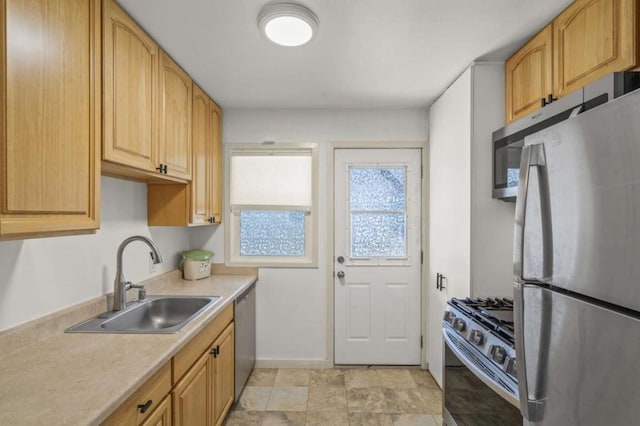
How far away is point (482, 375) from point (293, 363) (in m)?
2.07

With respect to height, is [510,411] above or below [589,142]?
below

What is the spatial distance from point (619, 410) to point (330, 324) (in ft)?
8.52

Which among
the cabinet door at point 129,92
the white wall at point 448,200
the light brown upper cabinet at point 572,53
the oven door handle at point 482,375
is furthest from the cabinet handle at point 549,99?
the cabinet door at point 129,92

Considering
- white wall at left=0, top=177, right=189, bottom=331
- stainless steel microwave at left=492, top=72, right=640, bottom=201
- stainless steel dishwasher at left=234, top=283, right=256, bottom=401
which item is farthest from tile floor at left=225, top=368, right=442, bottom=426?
stainless steel microwave at left=492, top=72, right=640, bottom=201

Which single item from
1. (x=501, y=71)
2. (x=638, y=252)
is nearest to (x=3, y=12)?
(x=638, y=252)

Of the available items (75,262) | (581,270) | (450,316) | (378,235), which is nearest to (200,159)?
(75,262)

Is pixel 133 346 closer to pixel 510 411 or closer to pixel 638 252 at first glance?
pixel 510 411

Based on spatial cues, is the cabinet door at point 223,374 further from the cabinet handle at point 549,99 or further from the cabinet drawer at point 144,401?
the cabinet handle at point 549,99

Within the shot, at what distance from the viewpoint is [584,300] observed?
2.46 feet

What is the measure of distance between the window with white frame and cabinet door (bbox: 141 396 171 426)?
1.73 metres

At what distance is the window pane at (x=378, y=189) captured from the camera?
314 cm

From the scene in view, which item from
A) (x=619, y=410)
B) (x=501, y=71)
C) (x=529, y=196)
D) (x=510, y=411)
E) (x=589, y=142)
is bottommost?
(x=510, y=411)

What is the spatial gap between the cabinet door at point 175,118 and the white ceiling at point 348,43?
0.10 meters

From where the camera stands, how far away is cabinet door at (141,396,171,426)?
4.25 feet
